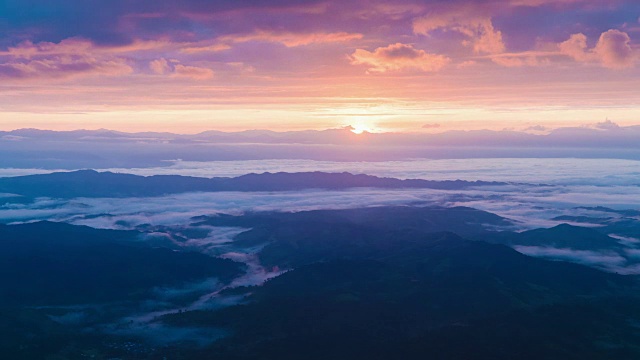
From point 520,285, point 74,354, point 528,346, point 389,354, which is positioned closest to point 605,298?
point 520,285

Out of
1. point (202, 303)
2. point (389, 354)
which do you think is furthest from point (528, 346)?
point (202, 303)

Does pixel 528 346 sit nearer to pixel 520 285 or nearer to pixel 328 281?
pixel 520 285

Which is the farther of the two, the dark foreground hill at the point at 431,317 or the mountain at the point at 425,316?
the mountain at the point at 425,316

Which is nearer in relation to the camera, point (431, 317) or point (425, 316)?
point (431, 317)

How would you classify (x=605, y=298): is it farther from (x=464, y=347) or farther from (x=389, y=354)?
(x=389, y=354)

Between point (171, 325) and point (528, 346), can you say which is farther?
point (171, 325)

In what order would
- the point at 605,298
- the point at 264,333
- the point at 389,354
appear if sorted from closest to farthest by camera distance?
1. the point at 389,354
2. the point at 264,333
3. the point at 605,298

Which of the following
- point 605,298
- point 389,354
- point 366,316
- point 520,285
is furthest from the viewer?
point 520,285

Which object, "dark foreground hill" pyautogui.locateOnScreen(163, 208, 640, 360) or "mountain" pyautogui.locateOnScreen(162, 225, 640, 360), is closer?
"dark foreground hill" pyautogui.locateOnScreen(163, 208, 640, 360)

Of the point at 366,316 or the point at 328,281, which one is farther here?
the point at 328,281
